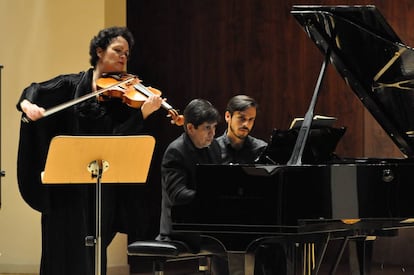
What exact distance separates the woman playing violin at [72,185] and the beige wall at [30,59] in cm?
233

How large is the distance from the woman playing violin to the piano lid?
83 cm

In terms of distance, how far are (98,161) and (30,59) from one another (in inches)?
122

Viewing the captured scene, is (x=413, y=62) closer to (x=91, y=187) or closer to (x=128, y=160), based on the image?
(x=128, y=160)

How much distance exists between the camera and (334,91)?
718 centimetres

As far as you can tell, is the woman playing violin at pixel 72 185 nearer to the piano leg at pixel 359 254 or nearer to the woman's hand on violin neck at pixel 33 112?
the woman's hand on violin neck at pixel 33 112

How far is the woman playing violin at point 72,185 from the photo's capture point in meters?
4.20

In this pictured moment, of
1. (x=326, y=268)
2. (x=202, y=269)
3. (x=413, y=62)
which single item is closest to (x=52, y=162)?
(x=202, y=269)

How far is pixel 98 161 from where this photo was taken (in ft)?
12.3

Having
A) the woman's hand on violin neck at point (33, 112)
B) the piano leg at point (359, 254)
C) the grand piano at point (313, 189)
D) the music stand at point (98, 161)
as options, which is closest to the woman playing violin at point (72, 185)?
the woman's hand on violin neck at point (33, 112)

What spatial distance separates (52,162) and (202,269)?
4.23ft

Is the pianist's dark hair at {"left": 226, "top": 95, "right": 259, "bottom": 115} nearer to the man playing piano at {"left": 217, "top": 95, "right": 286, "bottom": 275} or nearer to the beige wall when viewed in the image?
the man playing piano at {"left": 217, "top": 95, "right": 286, "bottom": 275}

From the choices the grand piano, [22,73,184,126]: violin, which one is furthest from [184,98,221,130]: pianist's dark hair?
the grand piano

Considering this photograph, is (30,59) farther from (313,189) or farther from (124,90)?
(313,189)

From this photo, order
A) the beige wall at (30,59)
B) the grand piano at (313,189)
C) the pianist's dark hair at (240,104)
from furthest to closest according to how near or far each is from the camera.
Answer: the beige wall at (30,59) < the pianist's dark hair at (240,104) < the grand piano at (313,189)
